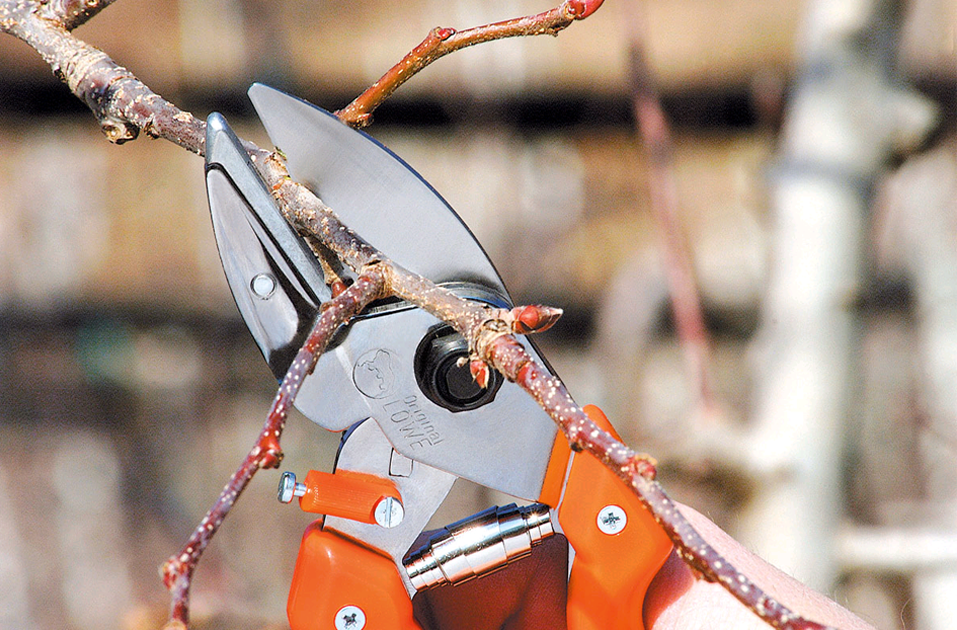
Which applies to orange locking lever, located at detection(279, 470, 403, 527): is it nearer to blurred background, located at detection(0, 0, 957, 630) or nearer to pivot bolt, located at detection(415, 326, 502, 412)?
pivot bolt, located at detection(415, 326, 502, 412)

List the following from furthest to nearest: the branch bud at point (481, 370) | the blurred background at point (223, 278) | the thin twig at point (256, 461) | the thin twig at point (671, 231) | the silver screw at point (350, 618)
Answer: the blurred background at point (223, 278)
the thin twig at point (671, 231)
the silver screw at point (350, 618)
the branch bud at point (481, 370)
the thin twig at point (256, 461)

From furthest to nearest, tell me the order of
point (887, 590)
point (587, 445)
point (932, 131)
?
point (887, 590), point (932, 131), point (587, 445)

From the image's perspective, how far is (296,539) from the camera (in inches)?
73.7

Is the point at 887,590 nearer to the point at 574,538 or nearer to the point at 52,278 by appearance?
the point at 574,538

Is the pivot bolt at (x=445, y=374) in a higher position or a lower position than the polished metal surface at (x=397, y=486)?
higher

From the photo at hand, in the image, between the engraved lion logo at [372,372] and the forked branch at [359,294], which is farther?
the engraved lion logo at [372,372]

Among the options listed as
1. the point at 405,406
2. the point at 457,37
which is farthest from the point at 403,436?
the point at 457,37

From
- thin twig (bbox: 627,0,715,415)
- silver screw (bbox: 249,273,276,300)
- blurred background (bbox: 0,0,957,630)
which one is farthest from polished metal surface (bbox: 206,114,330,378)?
blurred background (bbox: 0,0,957,630)

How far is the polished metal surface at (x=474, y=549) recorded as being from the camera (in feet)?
1.86

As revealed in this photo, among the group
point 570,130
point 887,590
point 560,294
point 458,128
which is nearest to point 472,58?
point 458,128

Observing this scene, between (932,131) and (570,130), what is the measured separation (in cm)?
80

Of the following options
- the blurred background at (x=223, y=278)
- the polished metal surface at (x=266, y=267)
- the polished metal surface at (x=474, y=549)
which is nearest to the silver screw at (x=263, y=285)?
the polished metal surface at (x=266, y=267)

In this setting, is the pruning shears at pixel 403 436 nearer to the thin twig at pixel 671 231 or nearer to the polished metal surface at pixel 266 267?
the polished metal surface at pixel 266 267

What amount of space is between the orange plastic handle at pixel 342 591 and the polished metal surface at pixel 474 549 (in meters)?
0.02
